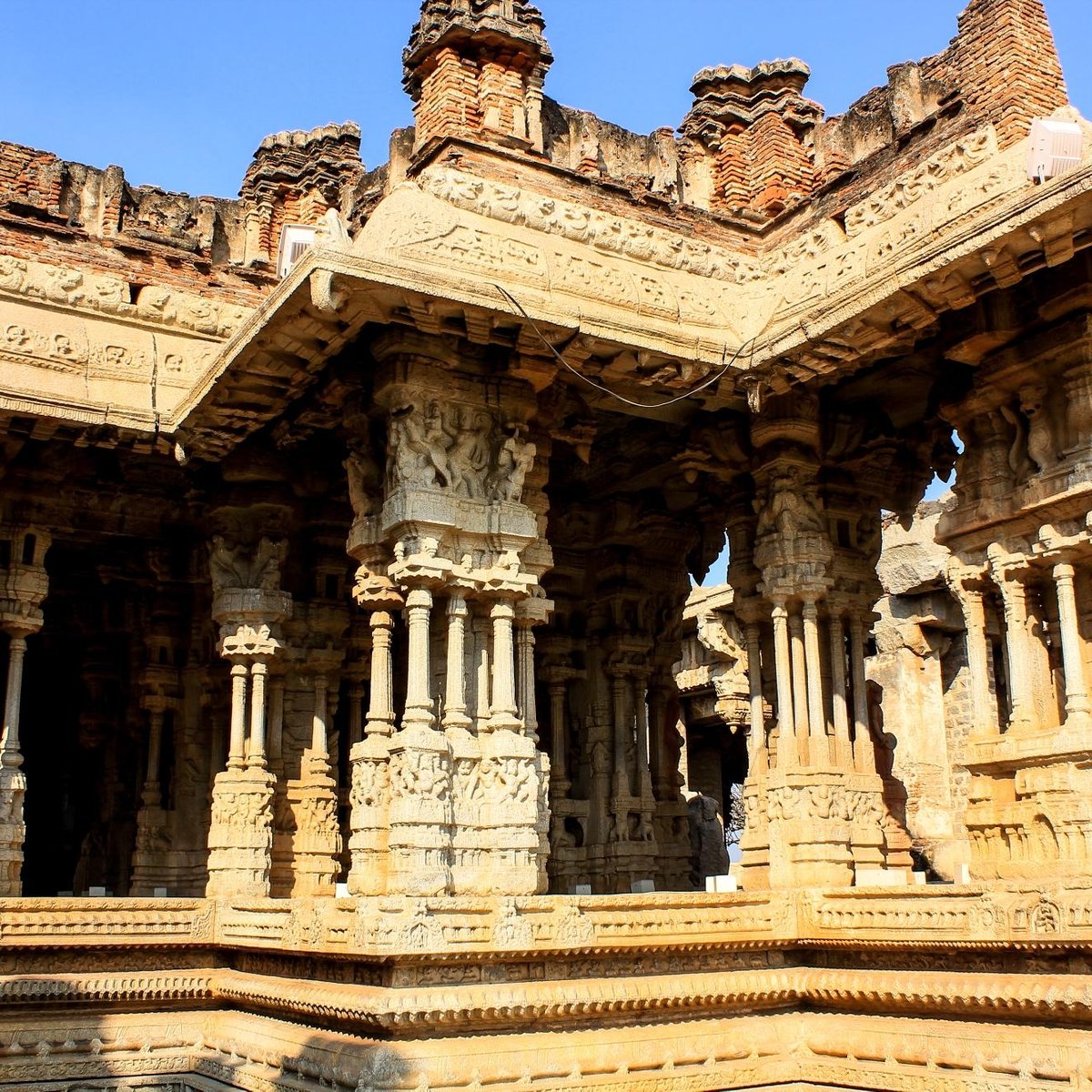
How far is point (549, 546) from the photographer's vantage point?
1129 cm

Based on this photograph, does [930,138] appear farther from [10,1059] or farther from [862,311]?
[10,1059]

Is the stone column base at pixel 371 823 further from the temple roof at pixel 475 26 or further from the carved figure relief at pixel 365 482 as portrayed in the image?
the temple roof at pixel 475 26

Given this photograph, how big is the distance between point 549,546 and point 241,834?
472 cm

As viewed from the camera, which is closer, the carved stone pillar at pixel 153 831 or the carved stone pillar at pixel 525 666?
the carved stone pillar at pixel 525 666

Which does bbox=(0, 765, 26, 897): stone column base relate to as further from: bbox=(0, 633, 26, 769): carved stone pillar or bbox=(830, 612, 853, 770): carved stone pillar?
bbox=(830, 612, 853, 770): carved stone pillar

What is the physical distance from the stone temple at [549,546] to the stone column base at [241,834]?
48 millimetres

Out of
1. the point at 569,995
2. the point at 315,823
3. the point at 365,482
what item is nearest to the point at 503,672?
the point at 365,482

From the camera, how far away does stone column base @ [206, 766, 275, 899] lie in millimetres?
13375

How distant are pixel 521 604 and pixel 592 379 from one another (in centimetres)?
206

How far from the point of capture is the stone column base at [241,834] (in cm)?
1338

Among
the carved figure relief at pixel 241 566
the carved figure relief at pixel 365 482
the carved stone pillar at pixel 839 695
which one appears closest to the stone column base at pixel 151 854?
the carved figure relief at pixel 241 566

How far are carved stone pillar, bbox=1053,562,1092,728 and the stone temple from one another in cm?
3

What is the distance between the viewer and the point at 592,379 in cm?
1152

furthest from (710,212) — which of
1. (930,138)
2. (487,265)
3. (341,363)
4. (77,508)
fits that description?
(77,508)
